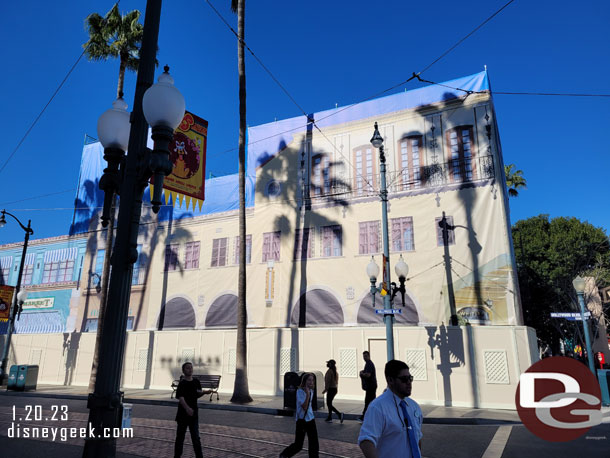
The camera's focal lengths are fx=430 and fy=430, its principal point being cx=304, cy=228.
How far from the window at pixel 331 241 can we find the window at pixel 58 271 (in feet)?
58.3

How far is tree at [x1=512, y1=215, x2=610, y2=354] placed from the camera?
3048 cm

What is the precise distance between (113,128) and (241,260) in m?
12.0

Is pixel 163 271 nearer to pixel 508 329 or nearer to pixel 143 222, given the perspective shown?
pixel 143 222

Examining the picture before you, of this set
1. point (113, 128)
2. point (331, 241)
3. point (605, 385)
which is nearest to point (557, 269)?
point (605, 385)

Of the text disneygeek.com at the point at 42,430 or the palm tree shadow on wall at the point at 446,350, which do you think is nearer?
the text disneygeek.com at the point at 42,430

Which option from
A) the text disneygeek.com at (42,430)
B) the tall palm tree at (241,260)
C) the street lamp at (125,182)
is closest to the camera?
the street lamp at (125,182)

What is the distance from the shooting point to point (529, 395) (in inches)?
380

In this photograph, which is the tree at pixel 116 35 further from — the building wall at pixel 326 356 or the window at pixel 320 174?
the building wall at pixel 326 356

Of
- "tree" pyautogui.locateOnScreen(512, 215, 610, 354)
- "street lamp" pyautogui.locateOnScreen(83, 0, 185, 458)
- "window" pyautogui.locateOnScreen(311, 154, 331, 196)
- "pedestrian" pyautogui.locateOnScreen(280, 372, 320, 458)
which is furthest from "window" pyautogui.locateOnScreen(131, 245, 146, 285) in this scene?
"tree" pyautogui.locateOnScreen(512, 215, 610, 354)

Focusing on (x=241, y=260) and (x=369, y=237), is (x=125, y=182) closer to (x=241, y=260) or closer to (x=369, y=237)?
(x=241, y=260)

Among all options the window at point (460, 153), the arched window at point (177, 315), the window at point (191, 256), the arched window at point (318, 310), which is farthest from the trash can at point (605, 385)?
the window at point (191, 256)

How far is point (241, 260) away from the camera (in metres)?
16.9

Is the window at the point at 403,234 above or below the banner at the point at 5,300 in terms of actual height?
above

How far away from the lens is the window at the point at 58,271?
28172mm
